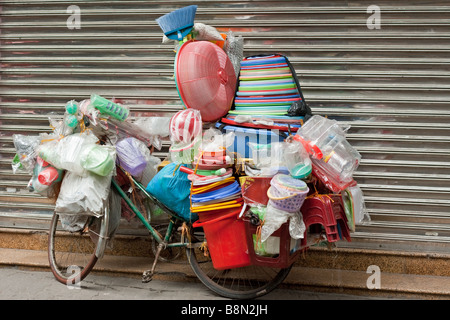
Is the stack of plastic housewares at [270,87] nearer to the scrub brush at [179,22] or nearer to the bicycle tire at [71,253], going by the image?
the scrub brush at [179,22]

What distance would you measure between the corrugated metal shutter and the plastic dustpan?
119cm

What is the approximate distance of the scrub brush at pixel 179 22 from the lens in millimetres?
4289

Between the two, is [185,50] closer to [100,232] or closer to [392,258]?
[100,232]

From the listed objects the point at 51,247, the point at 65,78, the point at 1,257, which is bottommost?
the point at 1,257

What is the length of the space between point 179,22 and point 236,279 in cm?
239

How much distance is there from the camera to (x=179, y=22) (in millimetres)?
4301

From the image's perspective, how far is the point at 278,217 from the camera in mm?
3795

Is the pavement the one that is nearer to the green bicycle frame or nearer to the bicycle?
the bicycle

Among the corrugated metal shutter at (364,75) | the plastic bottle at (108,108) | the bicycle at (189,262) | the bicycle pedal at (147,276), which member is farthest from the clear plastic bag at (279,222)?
the plastic bottle at (108,108)

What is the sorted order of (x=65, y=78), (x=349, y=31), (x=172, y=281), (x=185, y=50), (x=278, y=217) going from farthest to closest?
1. (x=65, y=78)
2. (x=349, y=31)
3. (x=172, y=281)
4. (x=185, y=50)
5. (x=278, y=217)

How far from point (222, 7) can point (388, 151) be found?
2.35 meters

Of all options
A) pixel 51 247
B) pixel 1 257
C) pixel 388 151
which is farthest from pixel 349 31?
pixel 1 257

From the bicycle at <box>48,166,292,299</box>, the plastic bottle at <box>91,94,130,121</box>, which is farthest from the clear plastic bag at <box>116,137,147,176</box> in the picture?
the plastic bottle at <box>91,94,130,121</box>

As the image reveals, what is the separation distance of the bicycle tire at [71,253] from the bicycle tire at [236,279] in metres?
0.96
